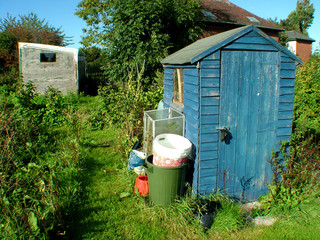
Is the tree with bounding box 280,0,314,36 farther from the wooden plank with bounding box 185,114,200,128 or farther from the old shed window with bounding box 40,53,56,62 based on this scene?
the wooden plank with bounding box 185,114,200,128

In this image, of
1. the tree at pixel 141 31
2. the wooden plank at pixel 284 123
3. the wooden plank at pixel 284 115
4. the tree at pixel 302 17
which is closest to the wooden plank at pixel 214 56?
the wooden plank at pixel 284 115

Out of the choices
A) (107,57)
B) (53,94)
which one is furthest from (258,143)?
(107,57)

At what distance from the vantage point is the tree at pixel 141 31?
12602 millimetres

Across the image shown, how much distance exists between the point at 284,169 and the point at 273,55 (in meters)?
2.17

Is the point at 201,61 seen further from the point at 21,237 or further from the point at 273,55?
the point at 21,237

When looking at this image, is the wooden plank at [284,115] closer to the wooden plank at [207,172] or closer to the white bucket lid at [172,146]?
the wooden plank at [207,172]

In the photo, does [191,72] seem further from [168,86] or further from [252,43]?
[168,86]

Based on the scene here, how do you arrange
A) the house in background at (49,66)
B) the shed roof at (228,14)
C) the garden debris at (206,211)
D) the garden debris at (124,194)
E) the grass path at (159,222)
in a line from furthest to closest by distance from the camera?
the shed roof at (228,14) < the house in background at (49,66) < the garden debris at (124,194) < the garden debris at (206,211) < the grass path at (159,222)

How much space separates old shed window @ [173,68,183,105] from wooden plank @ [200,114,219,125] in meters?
1.27

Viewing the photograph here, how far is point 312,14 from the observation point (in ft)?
194

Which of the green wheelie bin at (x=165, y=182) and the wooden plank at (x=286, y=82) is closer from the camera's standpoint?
the green wheelie bin at (x=165, y=182)

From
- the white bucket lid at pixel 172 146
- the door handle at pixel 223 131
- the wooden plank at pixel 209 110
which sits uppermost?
the wooden plank at pixel 209 110

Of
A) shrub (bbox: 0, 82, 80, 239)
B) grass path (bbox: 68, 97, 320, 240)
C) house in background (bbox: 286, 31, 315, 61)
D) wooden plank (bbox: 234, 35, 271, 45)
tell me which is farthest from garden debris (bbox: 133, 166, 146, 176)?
house in background (bbox: 286, 31, 315, 61)

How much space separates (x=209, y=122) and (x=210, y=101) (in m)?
0.36
